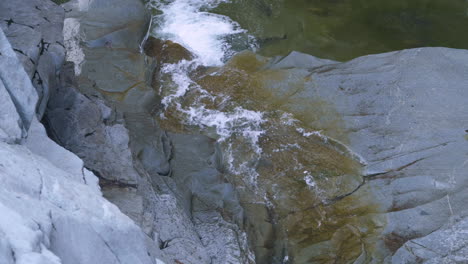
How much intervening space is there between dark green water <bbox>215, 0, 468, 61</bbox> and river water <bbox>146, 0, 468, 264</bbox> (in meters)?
0.02

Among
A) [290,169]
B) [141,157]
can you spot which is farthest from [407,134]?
[141,157]

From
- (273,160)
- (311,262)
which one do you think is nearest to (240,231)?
(311,262)

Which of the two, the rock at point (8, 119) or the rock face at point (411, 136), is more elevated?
the rock at point (8, 119)

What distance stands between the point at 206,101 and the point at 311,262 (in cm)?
305

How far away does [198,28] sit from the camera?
33.0 feet

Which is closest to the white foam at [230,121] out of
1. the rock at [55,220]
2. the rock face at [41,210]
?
the rock face at [41,210]

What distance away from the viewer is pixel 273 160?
658 cm

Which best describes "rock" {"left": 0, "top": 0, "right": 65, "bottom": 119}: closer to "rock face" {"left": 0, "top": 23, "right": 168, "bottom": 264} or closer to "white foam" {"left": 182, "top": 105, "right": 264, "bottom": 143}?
"rock face" {"left": 0, "top": 23, "right": 168, "bottom": 264}

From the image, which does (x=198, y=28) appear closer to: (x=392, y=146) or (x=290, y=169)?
(x=290, y=169)

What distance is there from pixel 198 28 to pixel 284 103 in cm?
354

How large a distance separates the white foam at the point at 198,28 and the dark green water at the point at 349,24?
36cm

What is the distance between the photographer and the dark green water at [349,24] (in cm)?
960

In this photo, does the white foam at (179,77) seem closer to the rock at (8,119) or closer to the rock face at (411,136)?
the rock face at (411,136)

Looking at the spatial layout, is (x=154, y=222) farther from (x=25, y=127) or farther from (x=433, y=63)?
(x=433, y=63)
